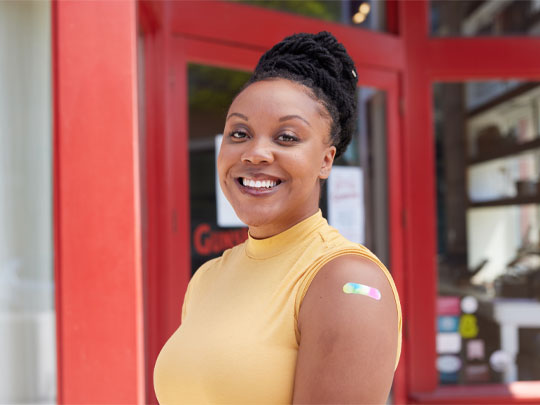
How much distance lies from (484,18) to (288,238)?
318 cm

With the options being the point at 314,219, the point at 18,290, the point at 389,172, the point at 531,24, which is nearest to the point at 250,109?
the point at 314,219

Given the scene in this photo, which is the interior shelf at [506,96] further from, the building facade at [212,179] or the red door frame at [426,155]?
the red door frame at [426,155]

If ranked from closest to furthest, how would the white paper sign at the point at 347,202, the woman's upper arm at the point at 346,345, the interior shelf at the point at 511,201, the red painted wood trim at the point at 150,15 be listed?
the woman's upper arm at the point at 346,345 → the red painted wood trim at the point at 150,15 → the white paper sign at the point at 347,202 → the interior shelf at the point at 511,201

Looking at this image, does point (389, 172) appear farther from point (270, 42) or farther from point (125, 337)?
point (125, 337)

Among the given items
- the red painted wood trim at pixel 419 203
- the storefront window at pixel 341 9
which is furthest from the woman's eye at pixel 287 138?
the red painted wood trim at pixel 419 203

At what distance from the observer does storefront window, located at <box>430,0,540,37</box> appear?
12.4 ft

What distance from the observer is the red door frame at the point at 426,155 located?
12.0ft

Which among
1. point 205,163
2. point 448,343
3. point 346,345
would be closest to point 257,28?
point 205,163

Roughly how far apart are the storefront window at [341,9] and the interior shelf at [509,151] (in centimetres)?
108

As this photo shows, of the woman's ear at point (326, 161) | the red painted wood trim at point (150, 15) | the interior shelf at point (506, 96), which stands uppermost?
the red painted wood trim at point (150, 15)

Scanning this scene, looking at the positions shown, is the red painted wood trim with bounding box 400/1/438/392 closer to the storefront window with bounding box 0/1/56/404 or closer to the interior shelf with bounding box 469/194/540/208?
the interior shelf with bounding box 469/194/540/208

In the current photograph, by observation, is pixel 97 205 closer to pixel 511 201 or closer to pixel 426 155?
pixel 426 155

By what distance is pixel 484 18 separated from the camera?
3.80 meters

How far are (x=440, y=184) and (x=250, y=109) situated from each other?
2.83 metres
